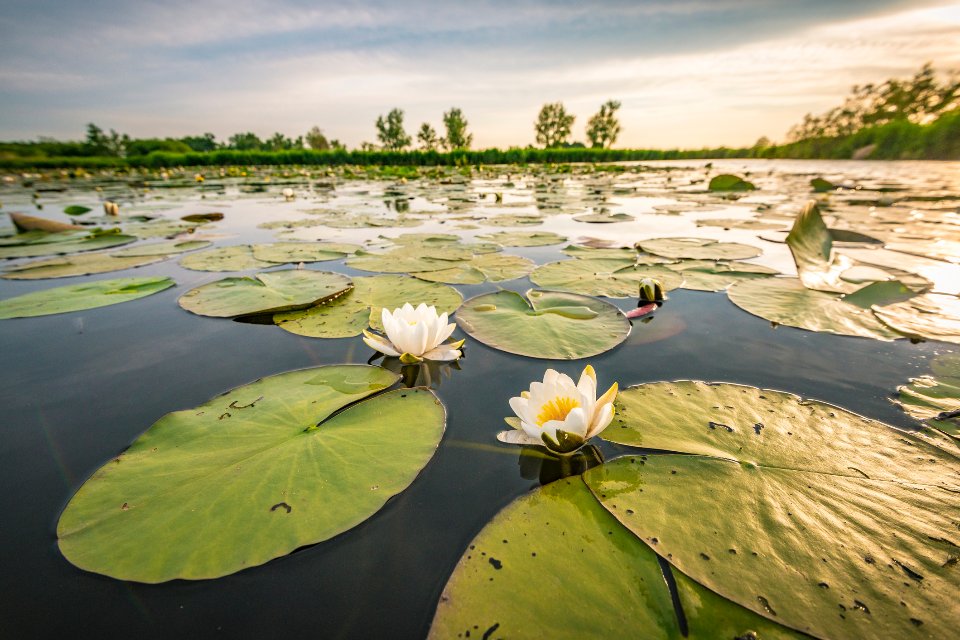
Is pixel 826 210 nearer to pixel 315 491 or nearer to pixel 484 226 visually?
pixel 484 226

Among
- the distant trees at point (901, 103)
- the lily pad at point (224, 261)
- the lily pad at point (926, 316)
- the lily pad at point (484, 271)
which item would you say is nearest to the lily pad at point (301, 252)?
the lily pad at point (224, 261)

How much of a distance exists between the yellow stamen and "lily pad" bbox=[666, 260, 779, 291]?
1.42m

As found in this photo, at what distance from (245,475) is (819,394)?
1.50 m

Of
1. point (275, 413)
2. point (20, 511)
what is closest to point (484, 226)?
point (275, 413)

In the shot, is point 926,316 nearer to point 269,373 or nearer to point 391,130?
point 269,373

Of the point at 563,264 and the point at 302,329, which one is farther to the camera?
the point at 563,264

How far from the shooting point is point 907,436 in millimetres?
839

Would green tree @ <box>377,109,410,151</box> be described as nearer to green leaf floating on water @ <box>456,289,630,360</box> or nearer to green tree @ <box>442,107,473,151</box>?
green tree @ <box>442,107,473,151</box>

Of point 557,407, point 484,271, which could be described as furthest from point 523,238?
point 557,407

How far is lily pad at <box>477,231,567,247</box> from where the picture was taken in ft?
9.27

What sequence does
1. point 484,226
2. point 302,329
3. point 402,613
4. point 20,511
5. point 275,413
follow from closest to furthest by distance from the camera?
point 402,613, point 20,511, point 275,413, point 302,329, point 484,226

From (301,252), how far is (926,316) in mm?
3227

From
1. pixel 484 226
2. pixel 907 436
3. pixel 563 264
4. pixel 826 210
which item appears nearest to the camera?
pixel 907 436

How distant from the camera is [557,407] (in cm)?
86
